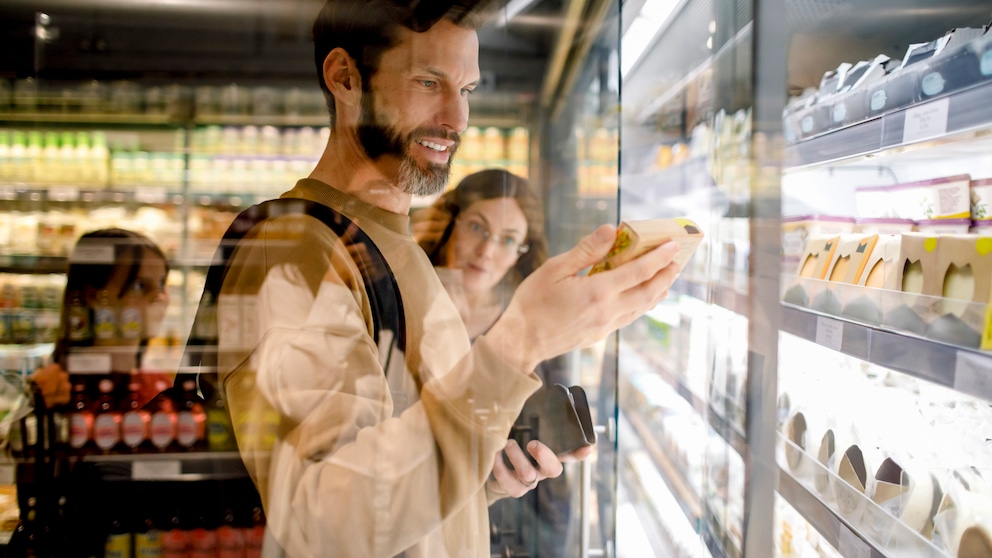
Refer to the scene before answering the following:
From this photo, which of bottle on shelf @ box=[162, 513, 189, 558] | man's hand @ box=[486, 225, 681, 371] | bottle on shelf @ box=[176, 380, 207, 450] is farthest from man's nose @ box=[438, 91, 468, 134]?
bottle on shelf @ box=[162, 513, 189, 558]

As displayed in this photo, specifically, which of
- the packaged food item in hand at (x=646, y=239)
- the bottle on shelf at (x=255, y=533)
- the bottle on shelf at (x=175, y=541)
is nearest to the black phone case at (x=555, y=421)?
the packaged food item in hand at (x=646, y=239)

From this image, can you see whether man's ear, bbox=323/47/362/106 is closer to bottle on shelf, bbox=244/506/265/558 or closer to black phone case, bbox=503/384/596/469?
black phone case, bbox=503/384/596/469

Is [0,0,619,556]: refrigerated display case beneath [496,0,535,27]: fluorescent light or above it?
beneath

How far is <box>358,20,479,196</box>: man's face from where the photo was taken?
1.27 meters

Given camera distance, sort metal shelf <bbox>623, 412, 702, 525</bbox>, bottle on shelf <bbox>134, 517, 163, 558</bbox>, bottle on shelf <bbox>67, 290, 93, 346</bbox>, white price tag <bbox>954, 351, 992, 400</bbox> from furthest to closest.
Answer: metal shelf <bbox>623, 412, 702, 525</bbox> → bottle on shelf <bbox>134, 517, 163, 558</bbox> → bottle on shelf <bbox>67, 290, 93, 346</bbox> → white price tag <bbox>954, 351, 992, 400</bbox>

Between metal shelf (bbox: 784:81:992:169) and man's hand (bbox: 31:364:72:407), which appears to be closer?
metal shelf (bbox: 784:81:992:169)

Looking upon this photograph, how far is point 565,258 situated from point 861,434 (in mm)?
937

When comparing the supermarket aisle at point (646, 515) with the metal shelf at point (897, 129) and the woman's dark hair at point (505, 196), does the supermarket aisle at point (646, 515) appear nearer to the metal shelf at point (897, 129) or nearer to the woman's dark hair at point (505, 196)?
the woman's dark hair at point (505, 196)

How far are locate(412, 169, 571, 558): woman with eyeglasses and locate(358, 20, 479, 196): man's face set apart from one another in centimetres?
7

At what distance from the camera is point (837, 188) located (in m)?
1.71

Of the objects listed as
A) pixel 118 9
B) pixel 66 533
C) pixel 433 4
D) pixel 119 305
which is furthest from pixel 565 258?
pixel 66 533

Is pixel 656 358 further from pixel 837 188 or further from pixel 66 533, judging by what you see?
pixel 66 533

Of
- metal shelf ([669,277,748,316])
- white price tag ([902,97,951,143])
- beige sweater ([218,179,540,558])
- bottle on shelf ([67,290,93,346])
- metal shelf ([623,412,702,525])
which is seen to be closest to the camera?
white price tag ([902,97,951,143])

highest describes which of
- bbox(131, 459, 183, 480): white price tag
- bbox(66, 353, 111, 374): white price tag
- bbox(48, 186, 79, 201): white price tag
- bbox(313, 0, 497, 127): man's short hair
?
bbox(313, 0, 497, 127): man's short hair
